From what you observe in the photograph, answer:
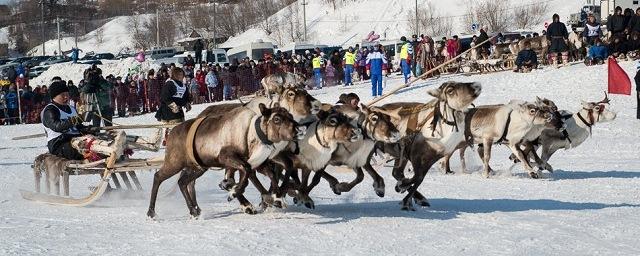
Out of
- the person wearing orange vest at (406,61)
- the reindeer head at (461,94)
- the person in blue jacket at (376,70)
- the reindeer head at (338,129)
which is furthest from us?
the person wearing orange vest at (406,61)

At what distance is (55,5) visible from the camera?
100562mm

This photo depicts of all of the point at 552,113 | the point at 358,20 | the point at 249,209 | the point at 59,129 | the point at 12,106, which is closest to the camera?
the point at 249,209

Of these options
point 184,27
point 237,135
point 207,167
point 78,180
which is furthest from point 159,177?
point 184,27

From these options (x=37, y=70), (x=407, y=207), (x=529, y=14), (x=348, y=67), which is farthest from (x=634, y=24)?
(x=529, y=14)

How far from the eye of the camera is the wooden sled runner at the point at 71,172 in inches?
388

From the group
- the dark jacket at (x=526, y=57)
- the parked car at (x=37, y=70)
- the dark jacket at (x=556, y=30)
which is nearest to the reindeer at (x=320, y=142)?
the dark jacket at (x=556, y=30)

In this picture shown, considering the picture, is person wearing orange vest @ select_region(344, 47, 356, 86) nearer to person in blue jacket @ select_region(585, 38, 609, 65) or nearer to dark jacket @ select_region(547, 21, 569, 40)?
dark jacket @ select_region(547, 21, 569, 40)

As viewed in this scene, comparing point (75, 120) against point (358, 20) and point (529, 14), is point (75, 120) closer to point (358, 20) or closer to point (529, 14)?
point (529, 14)

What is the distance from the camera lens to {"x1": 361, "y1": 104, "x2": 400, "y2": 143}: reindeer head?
8828 millimetres

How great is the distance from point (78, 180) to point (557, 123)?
641 centimetres

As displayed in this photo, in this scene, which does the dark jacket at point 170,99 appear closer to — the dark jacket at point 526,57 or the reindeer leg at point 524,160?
the reindeer leg at point 524,160

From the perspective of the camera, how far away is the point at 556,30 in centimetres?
2450

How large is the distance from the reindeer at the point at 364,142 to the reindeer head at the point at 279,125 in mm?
799

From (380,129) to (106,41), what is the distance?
88349 millimetres
